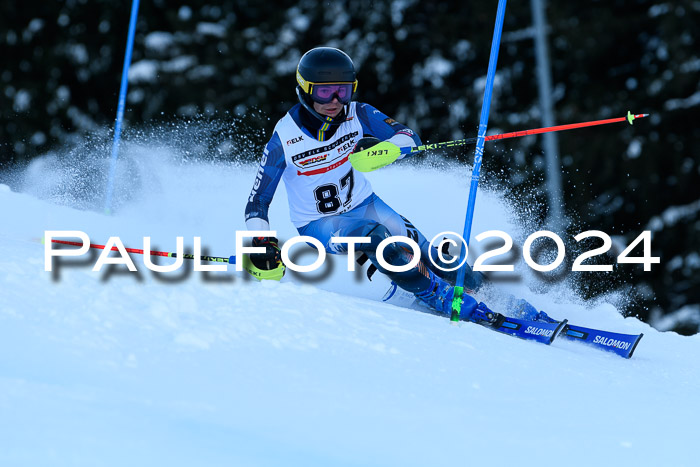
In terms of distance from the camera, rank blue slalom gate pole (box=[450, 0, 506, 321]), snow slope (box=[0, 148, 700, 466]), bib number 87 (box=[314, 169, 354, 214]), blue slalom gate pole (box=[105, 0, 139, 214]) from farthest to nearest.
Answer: blue slalom gate pole (box=[105, 0, 139, 214]), bib number 87 (box=[314, 169, 354, 214]), blue slalom gate pole (box=[450, 0, 506, 321]), snow slope (box=[0, 148, 700, 466])

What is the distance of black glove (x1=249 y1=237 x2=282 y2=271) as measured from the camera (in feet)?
13.8

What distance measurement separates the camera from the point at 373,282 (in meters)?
5.52

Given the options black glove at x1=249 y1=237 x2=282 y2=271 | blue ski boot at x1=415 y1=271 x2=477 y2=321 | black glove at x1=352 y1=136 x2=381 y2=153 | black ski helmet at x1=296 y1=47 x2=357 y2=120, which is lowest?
blue ski boot at x1=415 y1=271 x2=477 y2=321

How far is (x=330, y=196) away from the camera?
4.60 meters

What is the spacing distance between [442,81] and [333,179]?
9.14 meters

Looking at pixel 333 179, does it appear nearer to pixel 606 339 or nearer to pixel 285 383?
pixel 606 339

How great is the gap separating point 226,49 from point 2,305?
11.0 metres

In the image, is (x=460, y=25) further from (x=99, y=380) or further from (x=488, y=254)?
(x=99, y=380)


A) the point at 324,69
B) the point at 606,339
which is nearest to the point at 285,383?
the point at 324,69

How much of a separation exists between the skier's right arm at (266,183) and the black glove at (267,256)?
12 cm

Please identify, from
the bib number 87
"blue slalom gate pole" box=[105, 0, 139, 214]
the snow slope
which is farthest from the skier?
"blue slalom gate pole" box=[105, 0, 139, 214]

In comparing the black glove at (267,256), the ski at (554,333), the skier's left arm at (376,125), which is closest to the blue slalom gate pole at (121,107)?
the skier's left arm at (376,125)

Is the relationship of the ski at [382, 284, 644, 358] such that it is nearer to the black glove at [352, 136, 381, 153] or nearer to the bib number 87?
the bib number 87

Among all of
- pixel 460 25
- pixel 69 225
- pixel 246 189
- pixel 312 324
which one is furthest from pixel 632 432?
pixel 460 25
